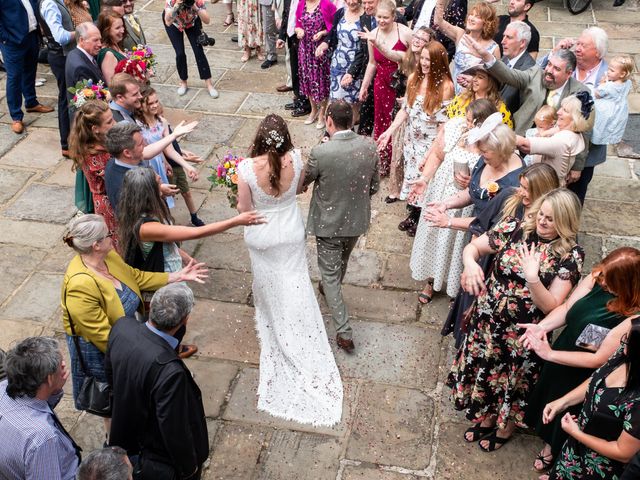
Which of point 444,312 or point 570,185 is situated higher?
point 570,185

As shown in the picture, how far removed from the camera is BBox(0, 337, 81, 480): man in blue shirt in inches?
113

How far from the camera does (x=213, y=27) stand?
33.1 feet

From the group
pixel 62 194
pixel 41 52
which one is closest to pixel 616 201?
pixel 62 194

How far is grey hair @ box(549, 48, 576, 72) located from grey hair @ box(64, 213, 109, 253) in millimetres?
3599

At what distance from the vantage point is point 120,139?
440cm

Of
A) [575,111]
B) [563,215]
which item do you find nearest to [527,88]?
[575,111]

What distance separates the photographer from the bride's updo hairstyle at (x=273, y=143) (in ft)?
13.6

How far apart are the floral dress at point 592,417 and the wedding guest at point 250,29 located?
6947 millimetres

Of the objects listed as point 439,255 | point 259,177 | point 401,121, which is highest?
point 259,177

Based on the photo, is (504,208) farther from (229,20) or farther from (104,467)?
(229,20)

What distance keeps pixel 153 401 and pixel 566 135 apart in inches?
135

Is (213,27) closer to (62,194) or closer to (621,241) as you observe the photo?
(62,194)

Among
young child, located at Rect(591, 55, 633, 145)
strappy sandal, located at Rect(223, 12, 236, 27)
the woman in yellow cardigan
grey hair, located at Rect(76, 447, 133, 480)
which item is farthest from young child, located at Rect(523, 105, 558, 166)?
strappy sandal, located at Rect(223, 12, 236, 27)

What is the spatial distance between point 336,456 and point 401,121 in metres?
2.94
